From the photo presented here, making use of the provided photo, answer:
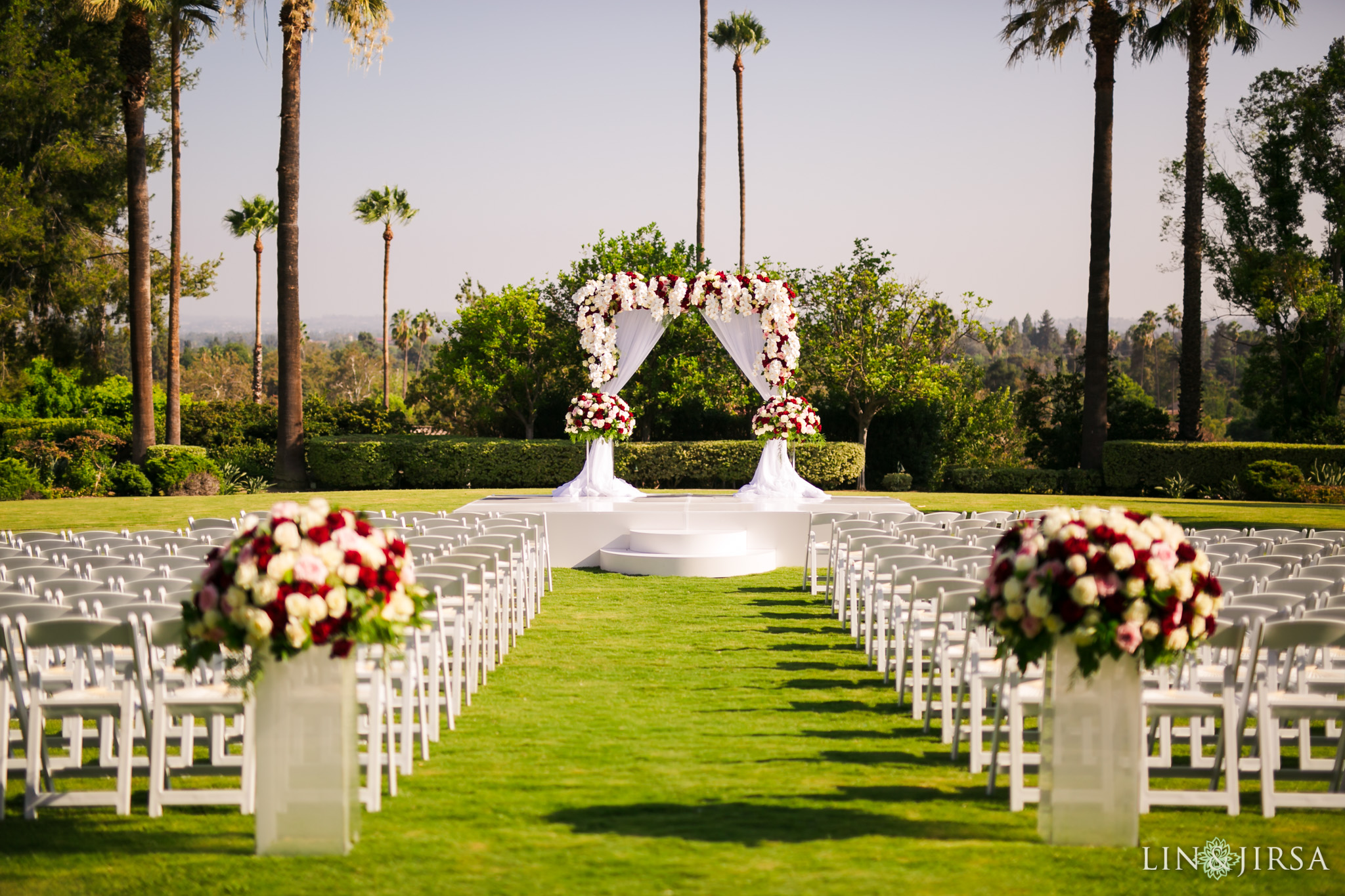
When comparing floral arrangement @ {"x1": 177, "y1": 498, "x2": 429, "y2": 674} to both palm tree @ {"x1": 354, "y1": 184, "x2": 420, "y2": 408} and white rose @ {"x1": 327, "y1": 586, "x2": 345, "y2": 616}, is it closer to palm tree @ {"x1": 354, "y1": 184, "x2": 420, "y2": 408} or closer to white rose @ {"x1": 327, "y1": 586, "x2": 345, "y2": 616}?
white rose @ {"x1": 327, "y1": 586, "x2": 345, "y2": 616}

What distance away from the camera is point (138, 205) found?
21656mm

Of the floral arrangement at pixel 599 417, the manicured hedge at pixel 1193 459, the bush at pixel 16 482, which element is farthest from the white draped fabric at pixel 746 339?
the bush at pixel 16 482

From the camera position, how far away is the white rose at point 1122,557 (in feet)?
12.6

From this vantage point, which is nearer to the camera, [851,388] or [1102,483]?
[1102,483]

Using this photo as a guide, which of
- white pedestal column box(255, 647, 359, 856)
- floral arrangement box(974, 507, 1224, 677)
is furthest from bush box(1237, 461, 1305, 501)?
white pedestal column box(255, 647, 359, 856)

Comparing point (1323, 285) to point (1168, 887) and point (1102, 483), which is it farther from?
point (1168, 887)

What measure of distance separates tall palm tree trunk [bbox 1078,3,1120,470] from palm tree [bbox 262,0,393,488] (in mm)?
15003

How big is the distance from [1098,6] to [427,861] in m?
23.2

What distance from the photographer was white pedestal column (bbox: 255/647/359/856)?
3.86 m

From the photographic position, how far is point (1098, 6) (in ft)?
71.7

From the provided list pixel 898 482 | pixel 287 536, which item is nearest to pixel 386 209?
pixel 898 482

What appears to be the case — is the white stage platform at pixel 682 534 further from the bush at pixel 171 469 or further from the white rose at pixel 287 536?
the bush at pixel 171 469

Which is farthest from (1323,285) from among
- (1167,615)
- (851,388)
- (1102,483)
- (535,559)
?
(1167,615)

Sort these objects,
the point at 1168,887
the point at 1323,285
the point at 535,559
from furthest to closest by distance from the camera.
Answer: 1. the point at 1323,285
2. the point at 535,559
3. the point at 1168,887
